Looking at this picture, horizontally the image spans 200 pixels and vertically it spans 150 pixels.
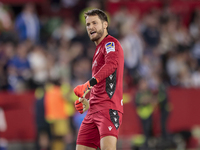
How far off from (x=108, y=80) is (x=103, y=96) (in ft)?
0.74

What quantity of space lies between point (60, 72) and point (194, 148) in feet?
16.6

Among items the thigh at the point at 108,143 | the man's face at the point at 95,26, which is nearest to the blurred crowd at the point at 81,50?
the man's face at the point at 95,26

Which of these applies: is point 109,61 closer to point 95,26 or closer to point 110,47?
point 110,47

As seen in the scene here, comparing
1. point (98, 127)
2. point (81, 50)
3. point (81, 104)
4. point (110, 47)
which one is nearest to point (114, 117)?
point (98, 127)

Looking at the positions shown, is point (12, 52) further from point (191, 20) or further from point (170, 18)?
point (191, 20)

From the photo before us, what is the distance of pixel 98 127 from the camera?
498 centimetres

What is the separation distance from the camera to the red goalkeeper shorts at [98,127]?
16.0ft

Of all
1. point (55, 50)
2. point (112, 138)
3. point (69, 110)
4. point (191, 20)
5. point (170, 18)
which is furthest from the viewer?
point (191, 20)

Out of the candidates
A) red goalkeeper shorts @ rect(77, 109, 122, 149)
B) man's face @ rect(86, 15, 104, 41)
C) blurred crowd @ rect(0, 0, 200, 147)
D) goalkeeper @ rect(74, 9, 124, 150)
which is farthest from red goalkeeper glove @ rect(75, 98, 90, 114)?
blurred crowd @ rect(0, 0, 200, 147)

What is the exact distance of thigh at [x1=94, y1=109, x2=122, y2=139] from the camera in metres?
4.87

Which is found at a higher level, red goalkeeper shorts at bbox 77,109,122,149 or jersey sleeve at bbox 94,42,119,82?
jersey sleeve at bbox 94,42,119,82

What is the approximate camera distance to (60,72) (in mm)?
11492

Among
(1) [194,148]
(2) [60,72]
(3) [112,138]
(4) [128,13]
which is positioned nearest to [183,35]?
(4) [128,13]

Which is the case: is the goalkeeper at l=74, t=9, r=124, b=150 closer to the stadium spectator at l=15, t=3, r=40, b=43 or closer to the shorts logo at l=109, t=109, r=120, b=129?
the shorts logo at l=109, t=109, r=120, b=129
